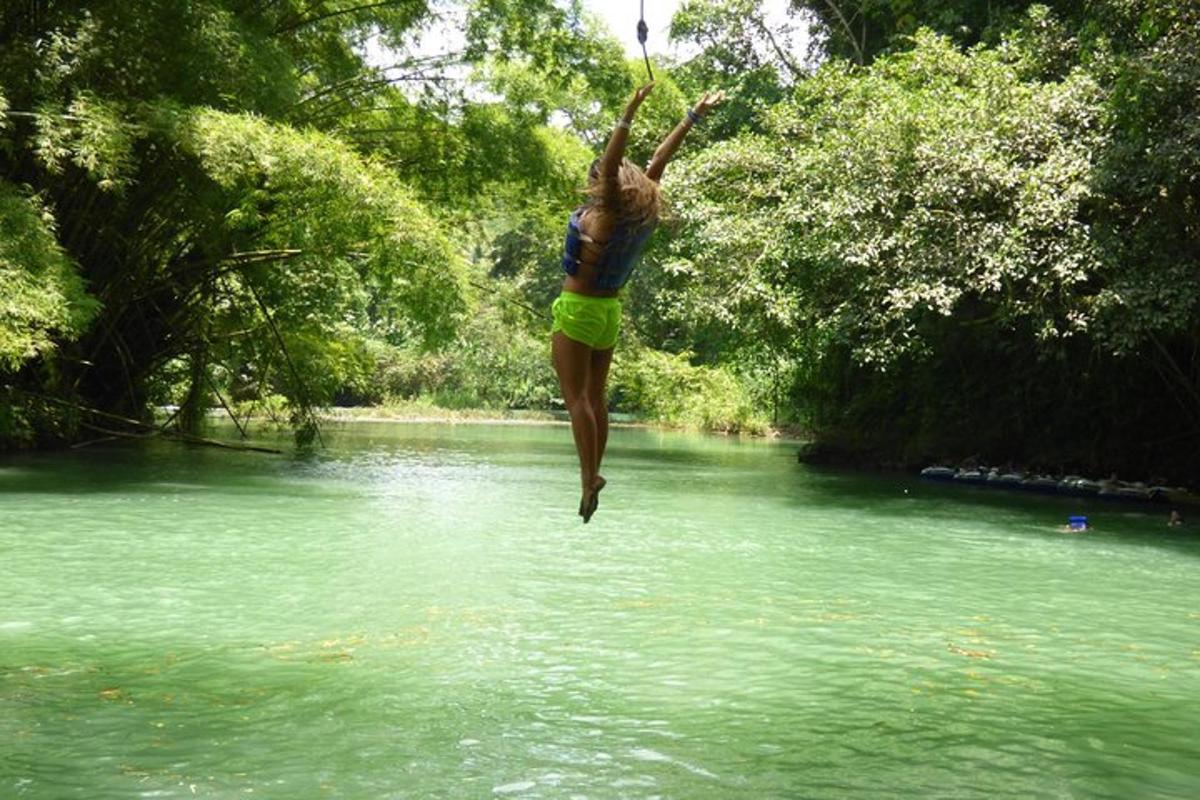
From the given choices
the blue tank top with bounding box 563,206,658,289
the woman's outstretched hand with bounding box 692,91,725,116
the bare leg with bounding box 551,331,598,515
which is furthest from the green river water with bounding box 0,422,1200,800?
the woman's outstretched hand with bounding box 692,91,725,116

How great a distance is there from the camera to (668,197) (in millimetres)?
15930

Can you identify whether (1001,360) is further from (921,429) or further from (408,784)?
(408,784)

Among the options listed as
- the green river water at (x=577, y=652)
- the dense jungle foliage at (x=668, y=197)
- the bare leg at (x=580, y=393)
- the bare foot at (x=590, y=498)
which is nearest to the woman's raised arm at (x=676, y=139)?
the bare leg at (x=580, y=393)

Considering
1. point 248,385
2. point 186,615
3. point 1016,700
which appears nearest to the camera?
point 1016,700

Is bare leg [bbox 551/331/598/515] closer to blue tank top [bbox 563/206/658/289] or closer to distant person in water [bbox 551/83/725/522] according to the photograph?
distant person in water [bbox 551/83/725/522]

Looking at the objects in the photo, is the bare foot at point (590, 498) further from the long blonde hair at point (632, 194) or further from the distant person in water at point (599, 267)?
the long blonde hair at point (632, 194)

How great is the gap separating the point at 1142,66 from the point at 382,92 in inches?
384

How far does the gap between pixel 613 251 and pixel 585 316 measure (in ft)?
0.75

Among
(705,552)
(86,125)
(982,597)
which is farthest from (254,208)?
(982,597)

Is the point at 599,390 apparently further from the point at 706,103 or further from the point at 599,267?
the point at 706,103

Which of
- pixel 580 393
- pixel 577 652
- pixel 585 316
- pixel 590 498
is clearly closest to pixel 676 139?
pixel 585 316

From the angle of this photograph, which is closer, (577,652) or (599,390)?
(599,390)

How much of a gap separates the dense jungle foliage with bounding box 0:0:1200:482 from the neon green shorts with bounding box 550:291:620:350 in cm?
671

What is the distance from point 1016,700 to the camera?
5.52m
